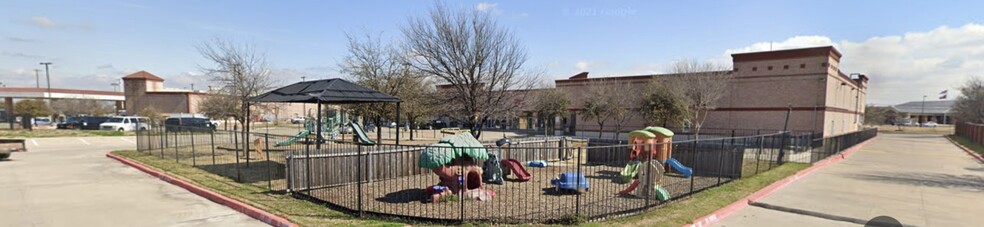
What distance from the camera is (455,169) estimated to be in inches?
317

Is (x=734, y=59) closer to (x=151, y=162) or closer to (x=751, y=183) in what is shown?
(x=751, y=183)

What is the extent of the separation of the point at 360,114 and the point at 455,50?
829cm

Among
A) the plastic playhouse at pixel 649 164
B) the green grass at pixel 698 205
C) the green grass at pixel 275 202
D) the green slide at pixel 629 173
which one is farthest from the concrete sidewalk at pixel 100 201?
the green slide at pixel 629 173

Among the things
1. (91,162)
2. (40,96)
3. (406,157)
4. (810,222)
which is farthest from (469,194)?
(40,96)

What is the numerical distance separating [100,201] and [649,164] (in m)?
10.6

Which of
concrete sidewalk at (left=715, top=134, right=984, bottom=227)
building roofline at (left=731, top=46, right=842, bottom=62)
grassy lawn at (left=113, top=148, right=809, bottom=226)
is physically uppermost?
building roofline at (left=731, top=46, right=842, bottom=62)

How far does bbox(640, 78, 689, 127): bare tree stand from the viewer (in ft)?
85.3

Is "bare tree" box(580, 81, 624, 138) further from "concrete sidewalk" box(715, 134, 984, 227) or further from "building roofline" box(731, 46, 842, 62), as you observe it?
"concrete sidewalk" box(715, 134, 984, 227)

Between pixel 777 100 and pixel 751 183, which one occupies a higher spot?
pixel 777 100

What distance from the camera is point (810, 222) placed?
726 cm

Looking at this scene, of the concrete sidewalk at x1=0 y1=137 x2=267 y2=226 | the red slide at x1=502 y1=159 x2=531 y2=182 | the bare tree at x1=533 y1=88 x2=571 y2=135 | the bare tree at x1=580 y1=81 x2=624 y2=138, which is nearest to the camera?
the concrete sidewalk at x1=0 y1=137 x2=267 y2=226

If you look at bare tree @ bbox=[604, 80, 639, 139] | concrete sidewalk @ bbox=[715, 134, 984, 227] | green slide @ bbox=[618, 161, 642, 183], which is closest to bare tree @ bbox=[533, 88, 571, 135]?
bare tree @ bbox=[604, 80, 639, 139]

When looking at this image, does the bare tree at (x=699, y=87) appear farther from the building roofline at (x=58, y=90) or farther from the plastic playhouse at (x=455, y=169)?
the building roofline at (x=58, y=90)

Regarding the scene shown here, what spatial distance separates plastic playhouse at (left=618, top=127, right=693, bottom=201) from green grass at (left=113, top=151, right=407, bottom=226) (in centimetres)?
463
